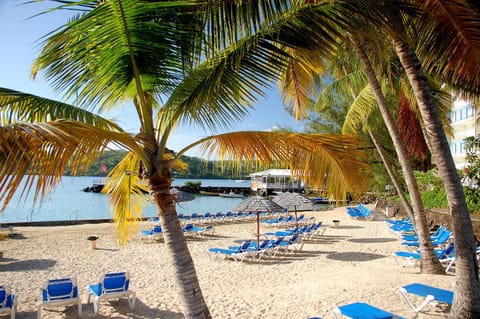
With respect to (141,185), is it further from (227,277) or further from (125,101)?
(227,277)

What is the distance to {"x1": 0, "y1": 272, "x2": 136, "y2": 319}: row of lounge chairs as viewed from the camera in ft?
19.5

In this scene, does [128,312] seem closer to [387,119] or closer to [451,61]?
[451,61]

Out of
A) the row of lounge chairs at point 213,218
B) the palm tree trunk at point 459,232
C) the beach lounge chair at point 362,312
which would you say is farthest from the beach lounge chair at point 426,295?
the row of lounge chairs at point 213,218

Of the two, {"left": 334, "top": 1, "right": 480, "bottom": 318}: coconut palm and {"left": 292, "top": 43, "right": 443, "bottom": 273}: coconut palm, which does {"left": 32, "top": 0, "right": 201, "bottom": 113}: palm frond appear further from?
{"left": 292, "top": 43, "right": 443, "bottom": 273}: coconut palm

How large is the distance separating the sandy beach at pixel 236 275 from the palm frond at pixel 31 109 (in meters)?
4.08

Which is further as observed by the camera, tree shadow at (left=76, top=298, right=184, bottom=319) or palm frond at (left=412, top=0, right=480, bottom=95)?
tree shadow at (left=76, top=298, right=184, bottom=319)

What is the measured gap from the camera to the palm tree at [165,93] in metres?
3.10

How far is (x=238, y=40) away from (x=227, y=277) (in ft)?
22.2

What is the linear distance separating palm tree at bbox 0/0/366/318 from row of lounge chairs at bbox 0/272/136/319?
3858 mm

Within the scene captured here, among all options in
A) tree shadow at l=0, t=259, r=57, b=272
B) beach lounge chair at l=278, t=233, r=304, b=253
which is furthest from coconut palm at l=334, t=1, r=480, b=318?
tree shadow at l=0, t=259, r=57, b=272

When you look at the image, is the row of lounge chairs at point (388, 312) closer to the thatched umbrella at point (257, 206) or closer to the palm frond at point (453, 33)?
the palm frond at point (453, 33)

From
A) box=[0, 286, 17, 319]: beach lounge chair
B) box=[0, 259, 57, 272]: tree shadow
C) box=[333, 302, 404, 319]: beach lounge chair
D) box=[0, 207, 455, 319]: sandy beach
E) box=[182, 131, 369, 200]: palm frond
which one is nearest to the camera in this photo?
box=[182, 131, 369, 200]: palm frond

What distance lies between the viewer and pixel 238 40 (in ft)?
11.4

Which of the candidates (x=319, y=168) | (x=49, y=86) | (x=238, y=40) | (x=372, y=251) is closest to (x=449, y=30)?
(x=319, y=168)
